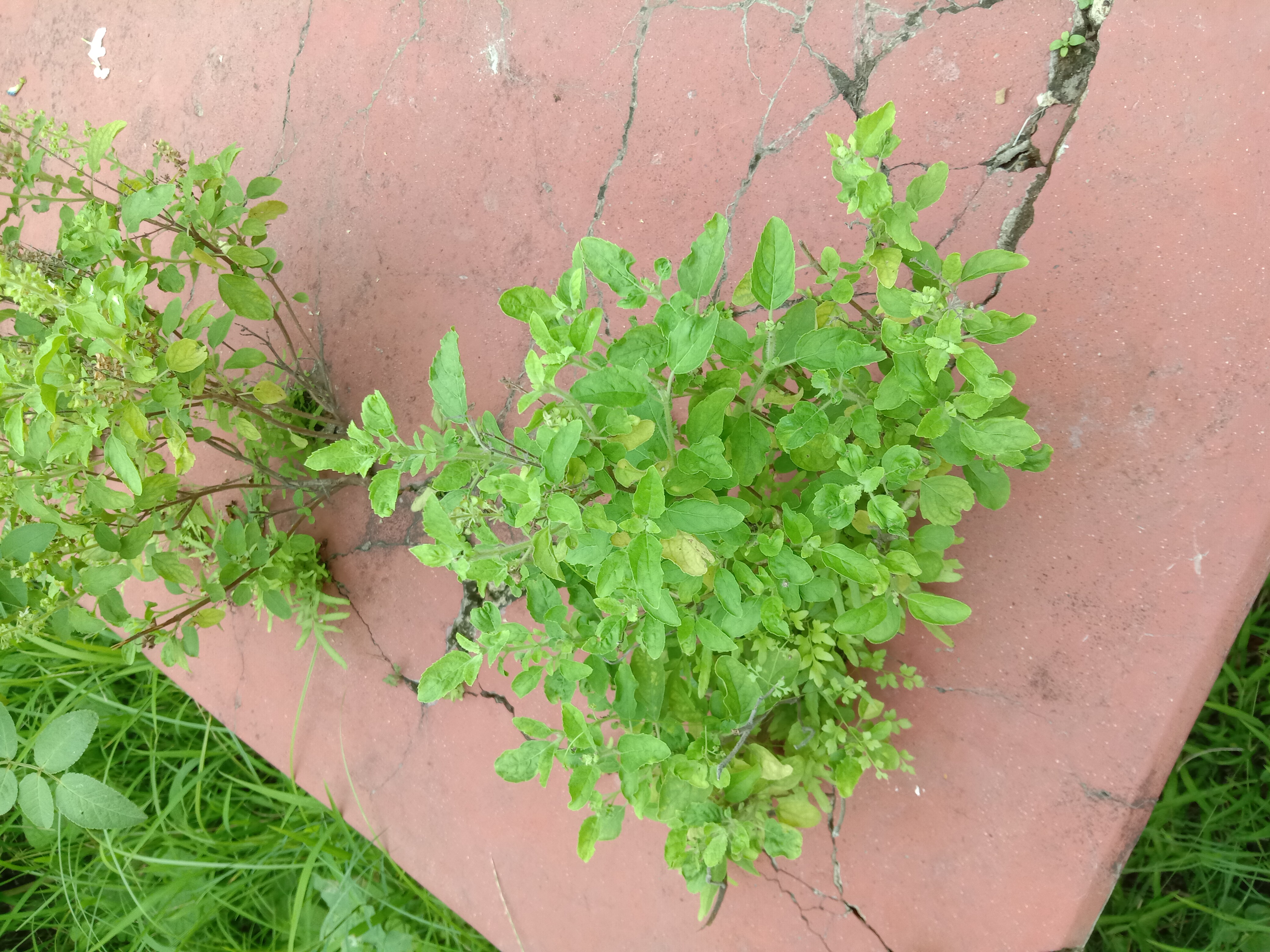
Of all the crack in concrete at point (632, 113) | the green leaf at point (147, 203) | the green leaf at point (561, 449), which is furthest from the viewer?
the crack in concrete at point (632, 113)

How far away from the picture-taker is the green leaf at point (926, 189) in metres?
1.13

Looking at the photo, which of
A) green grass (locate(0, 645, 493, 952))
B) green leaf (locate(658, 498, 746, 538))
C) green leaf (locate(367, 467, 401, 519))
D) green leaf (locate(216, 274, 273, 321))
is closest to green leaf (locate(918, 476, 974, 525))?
green leaf (locate(658, 498, 746, 538))

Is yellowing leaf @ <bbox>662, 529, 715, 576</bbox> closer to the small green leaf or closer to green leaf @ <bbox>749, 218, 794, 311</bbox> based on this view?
green leaf @ <bbox>749, 218, 794, 311</bbox>

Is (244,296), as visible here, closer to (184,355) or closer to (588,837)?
(184,355)

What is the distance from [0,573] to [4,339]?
1.24 ft

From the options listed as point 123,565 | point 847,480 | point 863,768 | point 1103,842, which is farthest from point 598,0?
point 1103,842

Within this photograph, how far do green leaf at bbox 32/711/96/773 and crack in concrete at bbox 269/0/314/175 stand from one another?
1498mm

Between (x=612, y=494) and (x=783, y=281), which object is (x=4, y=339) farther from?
(x=783, y=281)

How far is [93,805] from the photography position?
1310 mm

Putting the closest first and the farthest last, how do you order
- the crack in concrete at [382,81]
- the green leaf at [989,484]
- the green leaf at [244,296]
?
the green leaf at [989,484] → the green leaf at [244,296] → the crack in concrete at [382,81]

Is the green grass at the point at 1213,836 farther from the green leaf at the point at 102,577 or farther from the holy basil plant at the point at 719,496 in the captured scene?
the green leaf at the point at 102,577

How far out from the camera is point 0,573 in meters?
1.33

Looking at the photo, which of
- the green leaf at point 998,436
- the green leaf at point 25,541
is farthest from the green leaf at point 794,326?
the green leaf at point 25,541

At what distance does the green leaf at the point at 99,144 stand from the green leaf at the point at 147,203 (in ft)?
0.32
